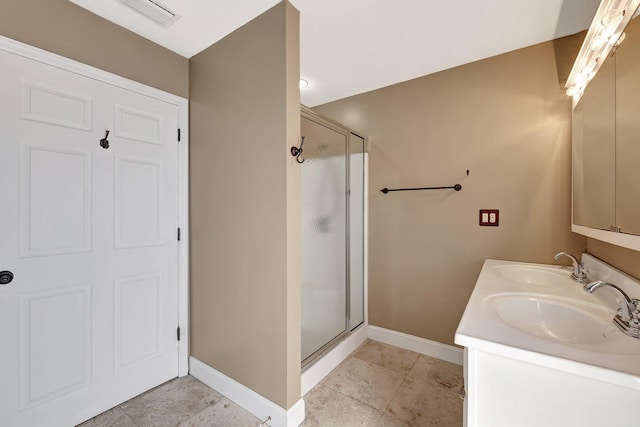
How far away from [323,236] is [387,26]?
1.48 meters

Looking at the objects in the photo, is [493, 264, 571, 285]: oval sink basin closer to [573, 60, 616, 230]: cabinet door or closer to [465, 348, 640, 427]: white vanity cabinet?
[573, 60, 616, 230]: cabinet door

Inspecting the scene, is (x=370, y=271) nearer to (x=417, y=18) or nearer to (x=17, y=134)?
(x=417, y=18)

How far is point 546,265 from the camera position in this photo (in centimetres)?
182

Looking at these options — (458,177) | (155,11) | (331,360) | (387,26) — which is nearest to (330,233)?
(331,360)

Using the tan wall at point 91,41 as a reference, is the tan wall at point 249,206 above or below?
below

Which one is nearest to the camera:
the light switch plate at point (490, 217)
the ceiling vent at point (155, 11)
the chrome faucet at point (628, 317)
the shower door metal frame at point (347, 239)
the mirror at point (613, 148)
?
the chrome faucet at point (628, 317)

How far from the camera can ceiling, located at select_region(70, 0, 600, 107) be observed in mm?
1524

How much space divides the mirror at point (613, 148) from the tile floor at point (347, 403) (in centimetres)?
133

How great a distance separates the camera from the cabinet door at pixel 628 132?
962 millimetres

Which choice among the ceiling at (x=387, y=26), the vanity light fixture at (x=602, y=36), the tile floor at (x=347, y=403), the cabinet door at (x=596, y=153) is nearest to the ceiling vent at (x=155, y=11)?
the ceiling at (x=387, y=26)

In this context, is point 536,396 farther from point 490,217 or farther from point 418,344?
point 418,344

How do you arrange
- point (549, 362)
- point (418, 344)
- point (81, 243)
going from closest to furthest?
point (549, 362), point (81, 243), point (418, 344)

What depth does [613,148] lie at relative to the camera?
1136 mm

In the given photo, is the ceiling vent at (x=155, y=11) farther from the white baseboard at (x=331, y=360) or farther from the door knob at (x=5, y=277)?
the white baseboard at (x=331, y=360)
